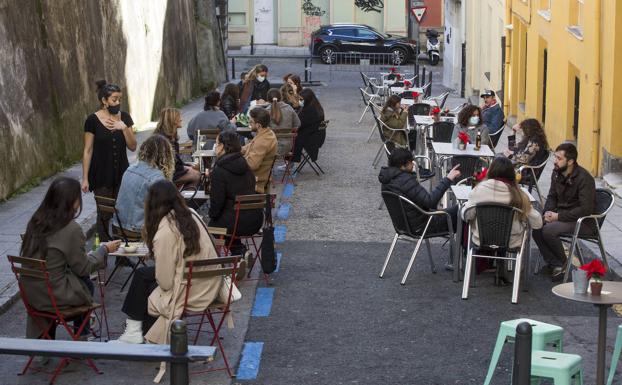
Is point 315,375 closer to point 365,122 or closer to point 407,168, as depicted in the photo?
point 407,168

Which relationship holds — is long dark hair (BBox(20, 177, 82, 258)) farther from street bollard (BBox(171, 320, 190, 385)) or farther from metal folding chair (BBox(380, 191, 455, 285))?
street bollard (BBox(171, 320, 190, 385))

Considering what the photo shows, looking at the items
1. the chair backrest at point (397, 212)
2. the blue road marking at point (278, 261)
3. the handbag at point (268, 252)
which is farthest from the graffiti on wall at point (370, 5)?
the handbag at point (268, 252)

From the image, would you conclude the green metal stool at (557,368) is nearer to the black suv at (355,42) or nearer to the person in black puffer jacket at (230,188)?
the person in black puffer jacket at (230,188)

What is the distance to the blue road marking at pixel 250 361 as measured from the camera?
864 centimetres

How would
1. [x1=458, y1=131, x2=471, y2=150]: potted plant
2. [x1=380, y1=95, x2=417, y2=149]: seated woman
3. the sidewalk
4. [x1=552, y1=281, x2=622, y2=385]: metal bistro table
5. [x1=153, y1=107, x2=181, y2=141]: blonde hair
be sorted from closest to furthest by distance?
[x1=552, y1=281, x2=622, y2=385]: metal bistro table → the sidewalk → [x1=153, y1=107, x2=181, y2=141]: blonde hair → [x1=458, y1=131, x2=471, y2=150]: potted plant → [x1=380, y1=95, x2=417, y2=149]: seated woman

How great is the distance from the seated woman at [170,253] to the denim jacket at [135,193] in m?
2.00

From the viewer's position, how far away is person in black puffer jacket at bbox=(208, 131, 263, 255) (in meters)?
11.2

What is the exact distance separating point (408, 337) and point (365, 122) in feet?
55.2

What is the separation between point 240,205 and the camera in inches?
433

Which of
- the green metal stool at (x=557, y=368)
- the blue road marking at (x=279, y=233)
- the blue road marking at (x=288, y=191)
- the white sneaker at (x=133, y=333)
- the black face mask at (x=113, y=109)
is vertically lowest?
the blue road marking at (x=279, y=233)

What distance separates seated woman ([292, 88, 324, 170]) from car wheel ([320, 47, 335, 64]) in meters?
25.4

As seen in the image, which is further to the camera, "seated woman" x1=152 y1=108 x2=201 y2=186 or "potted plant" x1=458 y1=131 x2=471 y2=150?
"potted plant" x1=458 y1=131 x2=471 y2=150

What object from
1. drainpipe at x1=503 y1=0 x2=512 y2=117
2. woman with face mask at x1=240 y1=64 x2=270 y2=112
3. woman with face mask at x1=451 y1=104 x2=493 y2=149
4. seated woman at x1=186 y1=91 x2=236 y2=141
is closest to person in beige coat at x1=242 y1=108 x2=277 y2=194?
seated woman at x1=186 y1=91 x2=236 y2=141

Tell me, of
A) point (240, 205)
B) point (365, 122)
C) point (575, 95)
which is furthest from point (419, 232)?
point (365, 122)
